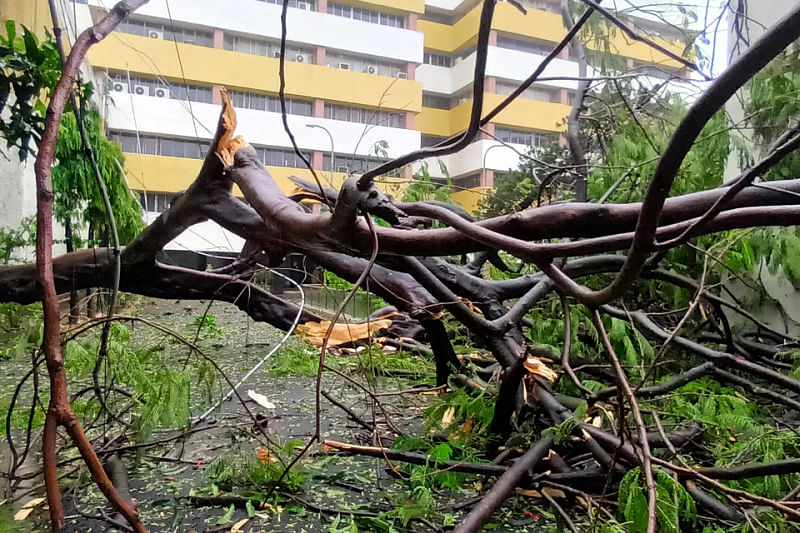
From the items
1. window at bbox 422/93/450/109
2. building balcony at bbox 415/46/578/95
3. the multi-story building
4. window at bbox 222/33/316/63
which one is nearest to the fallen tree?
the multi-story building

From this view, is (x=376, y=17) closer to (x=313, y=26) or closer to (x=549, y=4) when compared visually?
(x=313, y=26)

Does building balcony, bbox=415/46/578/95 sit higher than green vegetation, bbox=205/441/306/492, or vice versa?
building balcony, bbox=415/46/578/95

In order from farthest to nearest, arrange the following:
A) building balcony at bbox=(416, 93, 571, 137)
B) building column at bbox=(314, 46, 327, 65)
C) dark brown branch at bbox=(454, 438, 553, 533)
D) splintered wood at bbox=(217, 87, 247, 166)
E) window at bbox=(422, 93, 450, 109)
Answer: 1. window at bbox=(422, 93, 450, 109)
2. building balcony at bbox=(416, 93, 571, 137)
3. building column at bbox=(314, 46, 327, 65)
4. splintered wood at bbox=(217, 87, 247, 166)
5. dark brown branch at bbox=(454, 438, 553, 533)

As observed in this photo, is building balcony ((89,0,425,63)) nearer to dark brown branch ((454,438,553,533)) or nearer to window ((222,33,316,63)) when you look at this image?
window ((222,33,316,63))

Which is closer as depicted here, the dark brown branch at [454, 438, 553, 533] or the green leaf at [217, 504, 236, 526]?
the dark brown branch at [454, 438, 553, 533]

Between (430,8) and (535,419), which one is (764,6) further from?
(430,8)

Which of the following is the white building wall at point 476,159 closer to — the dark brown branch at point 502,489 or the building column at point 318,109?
the building column at point 318,109

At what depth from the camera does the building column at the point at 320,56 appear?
2410 millimetres

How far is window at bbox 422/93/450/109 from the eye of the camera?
8.75ft

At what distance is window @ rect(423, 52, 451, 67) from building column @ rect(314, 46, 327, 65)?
0.68 metres

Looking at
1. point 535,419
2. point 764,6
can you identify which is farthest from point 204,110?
point 764,6

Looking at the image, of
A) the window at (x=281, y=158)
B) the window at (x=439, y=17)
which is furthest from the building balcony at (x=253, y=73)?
the window at (x=439, y=17)

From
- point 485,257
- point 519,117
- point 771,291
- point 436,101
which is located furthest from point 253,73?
point 771,291

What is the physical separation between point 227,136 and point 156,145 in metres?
1.11
